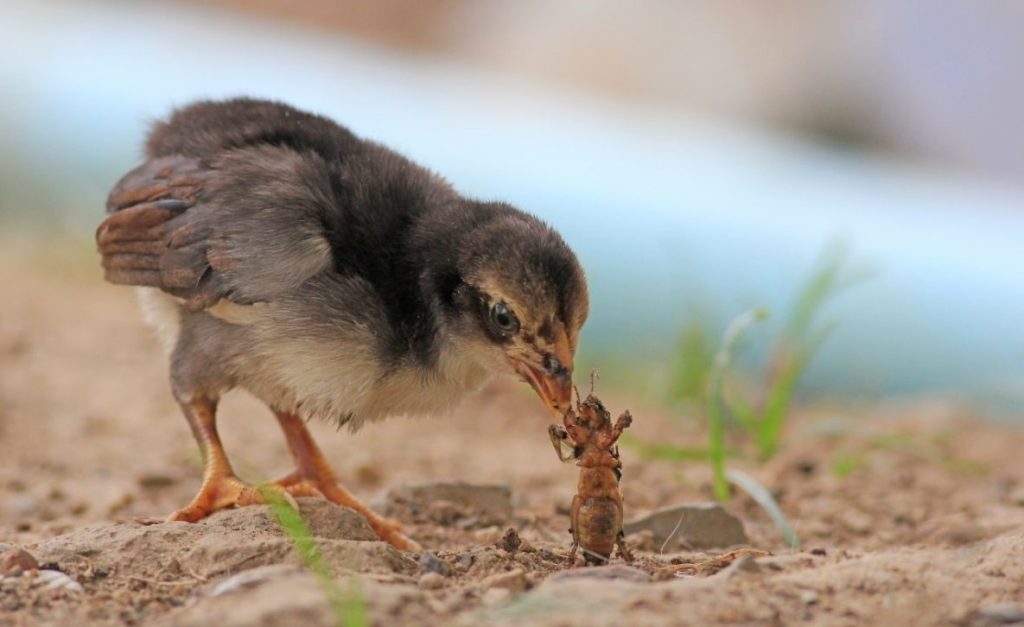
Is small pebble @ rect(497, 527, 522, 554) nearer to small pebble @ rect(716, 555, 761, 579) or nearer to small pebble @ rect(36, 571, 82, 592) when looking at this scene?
small pebble @ rect(716, 555, 761, 579)

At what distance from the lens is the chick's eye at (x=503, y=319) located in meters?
3.68

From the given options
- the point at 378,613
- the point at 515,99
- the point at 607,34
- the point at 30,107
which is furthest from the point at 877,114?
the point at 378,613

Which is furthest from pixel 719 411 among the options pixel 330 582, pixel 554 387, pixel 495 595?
pixel 330 582

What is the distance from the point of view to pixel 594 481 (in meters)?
3.51

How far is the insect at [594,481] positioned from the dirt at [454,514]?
0.07 m

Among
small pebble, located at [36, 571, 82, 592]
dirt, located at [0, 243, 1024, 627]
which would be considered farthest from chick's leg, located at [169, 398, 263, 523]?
small pebble, located at [36, 571, 82, 592]

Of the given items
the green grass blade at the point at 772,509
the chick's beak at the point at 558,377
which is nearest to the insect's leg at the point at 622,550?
the chick's beak at the point at 558,377

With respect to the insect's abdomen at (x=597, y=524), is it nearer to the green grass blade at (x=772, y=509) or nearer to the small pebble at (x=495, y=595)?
the small pebble at (x=495, y=595)

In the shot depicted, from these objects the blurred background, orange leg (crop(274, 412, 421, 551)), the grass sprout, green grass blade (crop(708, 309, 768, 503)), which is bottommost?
the grass sprout

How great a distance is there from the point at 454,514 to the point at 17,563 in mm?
1717

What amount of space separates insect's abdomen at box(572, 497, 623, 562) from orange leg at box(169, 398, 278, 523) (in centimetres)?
115

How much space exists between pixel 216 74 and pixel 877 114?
19.9 feet

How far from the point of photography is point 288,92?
9477 millimetres

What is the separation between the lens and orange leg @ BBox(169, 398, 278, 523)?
4.11m
